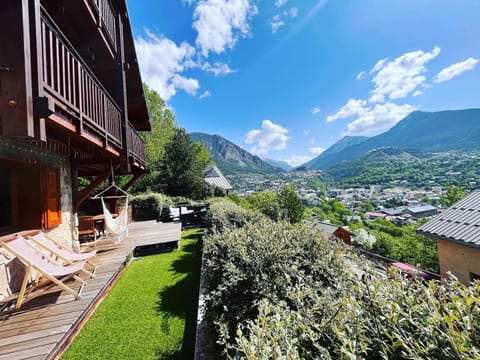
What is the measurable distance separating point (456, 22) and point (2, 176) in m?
25.8

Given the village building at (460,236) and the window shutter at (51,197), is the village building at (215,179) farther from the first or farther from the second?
A: the window shutter at (51,197)

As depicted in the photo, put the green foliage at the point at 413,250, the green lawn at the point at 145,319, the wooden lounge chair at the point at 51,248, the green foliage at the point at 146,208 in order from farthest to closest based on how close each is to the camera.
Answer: the green foliage at the point at 413,250 < the green foliage at the point at 146,208 < the wooden lounge chair at the point at 51,248 < the green lawn at the point at 145,319

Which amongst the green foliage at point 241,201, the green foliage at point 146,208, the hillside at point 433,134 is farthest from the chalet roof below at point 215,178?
the hillside at point 433,134

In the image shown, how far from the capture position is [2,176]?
147 inches

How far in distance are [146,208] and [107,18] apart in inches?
396

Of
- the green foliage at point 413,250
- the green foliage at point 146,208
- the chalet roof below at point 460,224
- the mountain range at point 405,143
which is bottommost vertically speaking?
the green foliage at point 413,250

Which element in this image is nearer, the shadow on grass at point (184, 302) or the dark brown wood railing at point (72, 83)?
the dark brown wood railing at point (72, 83)

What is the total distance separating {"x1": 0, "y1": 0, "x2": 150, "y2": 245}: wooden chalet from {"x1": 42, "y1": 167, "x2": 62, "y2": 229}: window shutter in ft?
0.07

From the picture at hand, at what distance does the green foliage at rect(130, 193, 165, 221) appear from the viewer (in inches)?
517

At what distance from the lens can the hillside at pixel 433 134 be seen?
320 feet

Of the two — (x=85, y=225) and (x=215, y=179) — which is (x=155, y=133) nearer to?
(x=215, y=179)

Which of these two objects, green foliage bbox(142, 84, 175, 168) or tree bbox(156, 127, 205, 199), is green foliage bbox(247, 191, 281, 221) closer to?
tree bbox(156, 127, 205, 199)

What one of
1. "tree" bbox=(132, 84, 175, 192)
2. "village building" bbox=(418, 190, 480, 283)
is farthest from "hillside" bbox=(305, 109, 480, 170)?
"tree" bbox=(132, 84, 175, 192)

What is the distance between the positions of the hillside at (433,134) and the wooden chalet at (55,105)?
121m
